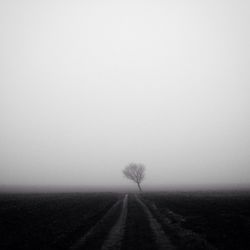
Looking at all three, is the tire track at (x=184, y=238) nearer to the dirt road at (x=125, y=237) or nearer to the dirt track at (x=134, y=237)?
the dirt track at (x=134, y=237)

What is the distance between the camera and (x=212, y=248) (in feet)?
47.6

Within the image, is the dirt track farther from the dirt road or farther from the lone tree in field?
the lone tree in field

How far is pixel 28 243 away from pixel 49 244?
1.59 meters

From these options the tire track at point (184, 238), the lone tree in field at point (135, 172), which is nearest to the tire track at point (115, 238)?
the tire track at point (184, 238)

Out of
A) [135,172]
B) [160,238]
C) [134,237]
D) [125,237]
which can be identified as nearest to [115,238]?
[125,237]

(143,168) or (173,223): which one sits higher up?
(143,168)

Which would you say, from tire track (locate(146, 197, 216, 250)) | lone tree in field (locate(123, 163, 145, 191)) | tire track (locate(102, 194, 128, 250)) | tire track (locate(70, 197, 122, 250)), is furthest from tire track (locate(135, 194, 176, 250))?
lone tree in field (locate(123, 163, 145, 191))

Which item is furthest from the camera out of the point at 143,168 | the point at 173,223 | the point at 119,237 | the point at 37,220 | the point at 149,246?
the point at 143,168

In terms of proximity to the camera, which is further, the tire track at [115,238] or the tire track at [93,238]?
the tire track at [93,238]

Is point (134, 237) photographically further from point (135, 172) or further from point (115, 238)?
point (135, 172)

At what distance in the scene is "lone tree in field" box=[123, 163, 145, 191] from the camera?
340 ft

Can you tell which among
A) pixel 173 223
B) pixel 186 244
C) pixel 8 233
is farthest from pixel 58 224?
pixel 186 244

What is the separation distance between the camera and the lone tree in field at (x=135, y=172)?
10356cm

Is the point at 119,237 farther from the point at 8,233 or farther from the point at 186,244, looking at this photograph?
the point at 8,233
